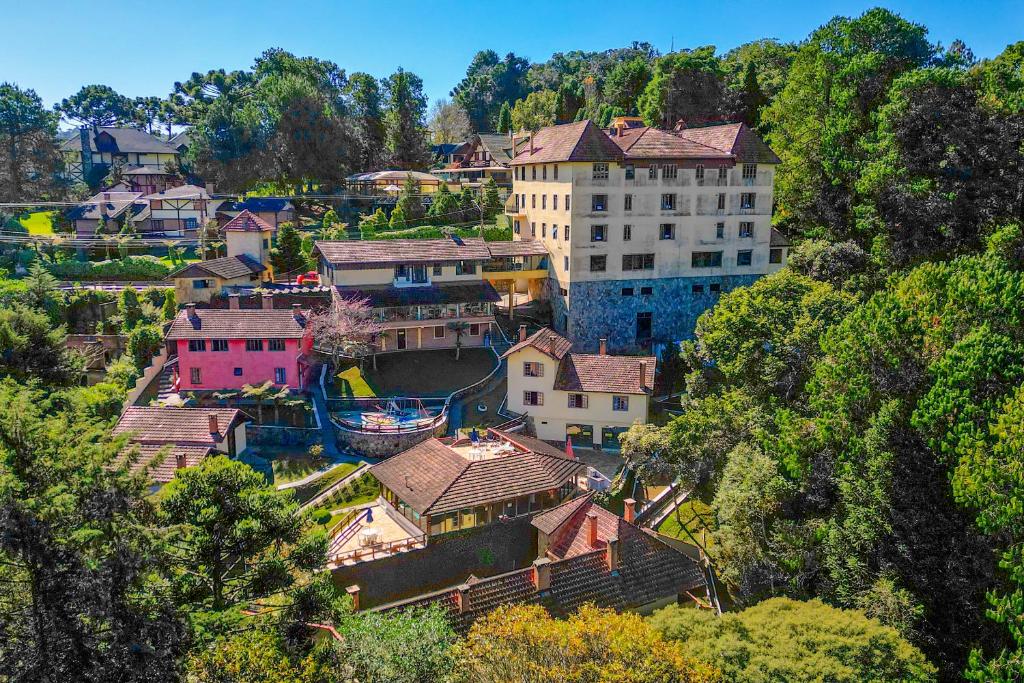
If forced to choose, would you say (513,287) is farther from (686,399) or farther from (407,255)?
(686,399)

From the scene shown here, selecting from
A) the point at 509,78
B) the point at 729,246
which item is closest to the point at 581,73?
the point at 509,78

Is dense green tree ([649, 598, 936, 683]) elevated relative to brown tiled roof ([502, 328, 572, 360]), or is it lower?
lower

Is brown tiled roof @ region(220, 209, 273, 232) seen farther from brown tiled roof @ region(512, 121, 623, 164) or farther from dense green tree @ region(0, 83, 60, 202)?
dense green tree @ region(0, 83, 60, 202)

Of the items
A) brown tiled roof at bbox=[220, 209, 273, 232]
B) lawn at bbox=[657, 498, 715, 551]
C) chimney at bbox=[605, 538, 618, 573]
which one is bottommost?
lawn at bbox=[657, 498, 715, 551]

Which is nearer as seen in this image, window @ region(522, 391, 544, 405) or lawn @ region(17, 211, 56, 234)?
window @ region(522, 391, 544, 405)

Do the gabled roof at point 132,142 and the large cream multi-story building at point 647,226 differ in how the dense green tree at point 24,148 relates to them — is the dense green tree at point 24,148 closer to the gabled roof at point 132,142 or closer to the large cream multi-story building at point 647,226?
the gabled roof at point 132,142

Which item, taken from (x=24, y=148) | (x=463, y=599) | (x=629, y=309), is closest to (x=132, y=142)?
(x=24, y=148)

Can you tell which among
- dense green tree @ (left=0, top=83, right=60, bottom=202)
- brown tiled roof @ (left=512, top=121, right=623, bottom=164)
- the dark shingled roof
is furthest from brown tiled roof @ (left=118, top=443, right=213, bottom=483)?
dense green tree @ (left=0, top=83, right=60, bottom=202)
